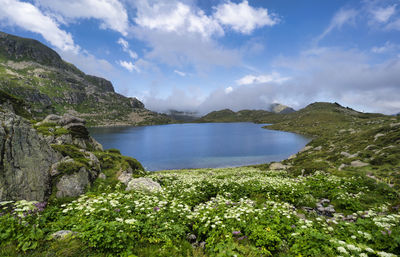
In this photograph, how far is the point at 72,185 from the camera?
42.6 ft

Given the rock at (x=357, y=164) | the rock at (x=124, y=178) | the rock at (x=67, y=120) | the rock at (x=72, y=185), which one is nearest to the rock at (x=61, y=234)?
the rock at (x=72, y=185)

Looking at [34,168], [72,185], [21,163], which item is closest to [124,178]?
[72,185]

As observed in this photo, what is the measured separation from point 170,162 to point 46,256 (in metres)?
72.9

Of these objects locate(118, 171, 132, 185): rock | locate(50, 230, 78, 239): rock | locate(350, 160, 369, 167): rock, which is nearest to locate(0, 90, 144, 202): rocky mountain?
locate(118, 171, 132, 185): rock

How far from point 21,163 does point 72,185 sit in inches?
133

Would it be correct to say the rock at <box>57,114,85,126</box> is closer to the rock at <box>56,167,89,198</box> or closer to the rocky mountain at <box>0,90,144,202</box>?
the rocky mountain at <box>0,90,144,202</box>

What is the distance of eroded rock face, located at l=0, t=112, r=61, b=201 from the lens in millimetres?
10070

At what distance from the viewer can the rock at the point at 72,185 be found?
12.4 metres

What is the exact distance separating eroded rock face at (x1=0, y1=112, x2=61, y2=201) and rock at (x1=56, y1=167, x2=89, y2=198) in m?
0.73

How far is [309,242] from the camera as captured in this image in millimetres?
6203

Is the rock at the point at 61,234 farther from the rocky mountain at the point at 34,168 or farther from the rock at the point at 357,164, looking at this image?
the rock at the point at 357,164

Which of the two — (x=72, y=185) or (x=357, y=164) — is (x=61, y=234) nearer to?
(x=72, y=185)

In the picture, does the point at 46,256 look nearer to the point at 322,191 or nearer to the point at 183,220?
the point at 183,220

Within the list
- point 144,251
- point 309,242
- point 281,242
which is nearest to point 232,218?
point 281,242
